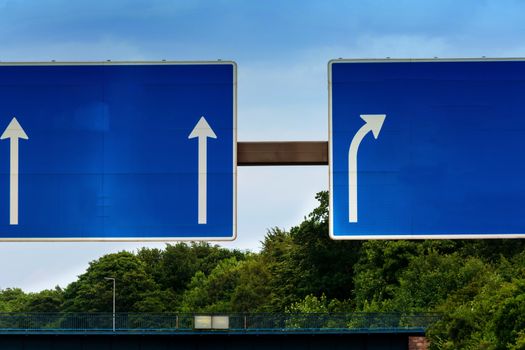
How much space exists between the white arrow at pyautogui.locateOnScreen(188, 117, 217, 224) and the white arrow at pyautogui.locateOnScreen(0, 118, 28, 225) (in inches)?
86.8

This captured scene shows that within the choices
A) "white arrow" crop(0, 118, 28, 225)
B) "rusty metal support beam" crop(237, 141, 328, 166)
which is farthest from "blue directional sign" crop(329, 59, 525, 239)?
"white arrow" crop(0, 118, 28, 225)

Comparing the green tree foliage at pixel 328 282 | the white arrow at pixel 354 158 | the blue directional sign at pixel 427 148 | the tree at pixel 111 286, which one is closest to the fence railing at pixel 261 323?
the green tree foliage at pixel 328 282

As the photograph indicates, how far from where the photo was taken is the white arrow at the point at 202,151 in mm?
15516

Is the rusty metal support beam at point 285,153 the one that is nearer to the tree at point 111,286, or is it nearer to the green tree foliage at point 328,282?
the green tree foliage at point 328,282

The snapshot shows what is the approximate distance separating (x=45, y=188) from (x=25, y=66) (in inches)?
63.8

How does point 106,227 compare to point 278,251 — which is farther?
point 278,251

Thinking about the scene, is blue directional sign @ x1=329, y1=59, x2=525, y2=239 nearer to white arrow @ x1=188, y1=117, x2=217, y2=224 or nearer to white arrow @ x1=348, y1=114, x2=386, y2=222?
white arrow @ x1=348, y1=114, x2=386, y2=222

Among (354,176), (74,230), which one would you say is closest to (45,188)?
(74,230)

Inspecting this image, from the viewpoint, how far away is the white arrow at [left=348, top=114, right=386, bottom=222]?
15.3m

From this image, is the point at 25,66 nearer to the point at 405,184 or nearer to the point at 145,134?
the point at 145,134

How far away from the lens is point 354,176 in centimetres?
1538

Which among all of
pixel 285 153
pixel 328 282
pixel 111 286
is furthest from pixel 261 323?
pixel 111 286

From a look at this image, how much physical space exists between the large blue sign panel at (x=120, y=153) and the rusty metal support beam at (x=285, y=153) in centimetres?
24

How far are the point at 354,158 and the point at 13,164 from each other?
430 cm
